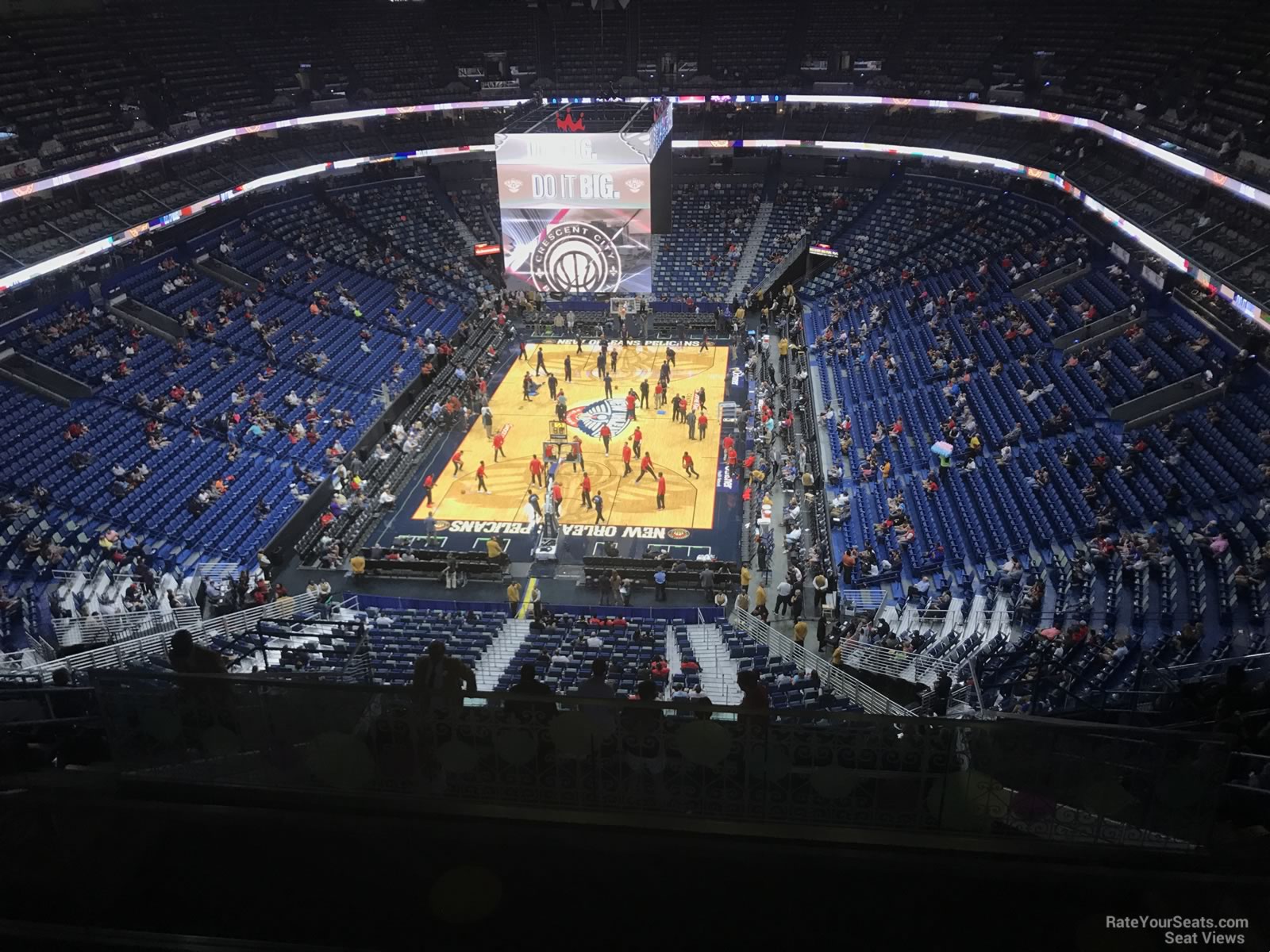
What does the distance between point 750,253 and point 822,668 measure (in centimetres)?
3257

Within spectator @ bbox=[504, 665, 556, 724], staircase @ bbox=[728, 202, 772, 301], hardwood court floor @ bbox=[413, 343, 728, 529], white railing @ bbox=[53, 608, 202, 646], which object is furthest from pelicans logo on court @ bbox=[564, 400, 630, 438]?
spectator @ bbox=[504, 665, 556, 724]

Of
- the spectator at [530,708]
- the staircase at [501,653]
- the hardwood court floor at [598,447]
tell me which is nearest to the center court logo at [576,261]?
the hardwood court floor at [598,447]

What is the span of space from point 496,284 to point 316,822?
134ft

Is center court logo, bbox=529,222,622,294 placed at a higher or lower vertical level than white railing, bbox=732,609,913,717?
higher

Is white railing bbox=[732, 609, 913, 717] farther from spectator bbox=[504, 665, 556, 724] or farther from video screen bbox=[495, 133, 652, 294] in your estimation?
video screen bbox=[495, 133, 652, 294]

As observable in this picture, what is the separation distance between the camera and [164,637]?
1867 centimetres

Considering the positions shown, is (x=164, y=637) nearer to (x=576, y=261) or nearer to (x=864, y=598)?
(x=864, y=598)

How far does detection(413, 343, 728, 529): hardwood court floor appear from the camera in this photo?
93.4ft

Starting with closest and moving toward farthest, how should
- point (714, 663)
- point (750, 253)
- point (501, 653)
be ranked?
point (714, 663) → point (501, 653) → point (750, 253)

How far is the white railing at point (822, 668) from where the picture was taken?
52.6 feet

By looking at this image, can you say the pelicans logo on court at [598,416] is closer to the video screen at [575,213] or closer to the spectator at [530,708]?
the video screen at [575,213]

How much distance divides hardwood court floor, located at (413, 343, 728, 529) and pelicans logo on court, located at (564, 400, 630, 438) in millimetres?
43

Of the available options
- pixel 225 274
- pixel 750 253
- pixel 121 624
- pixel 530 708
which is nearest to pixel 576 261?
pixel 225 274

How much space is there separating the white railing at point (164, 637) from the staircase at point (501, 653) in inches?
203
